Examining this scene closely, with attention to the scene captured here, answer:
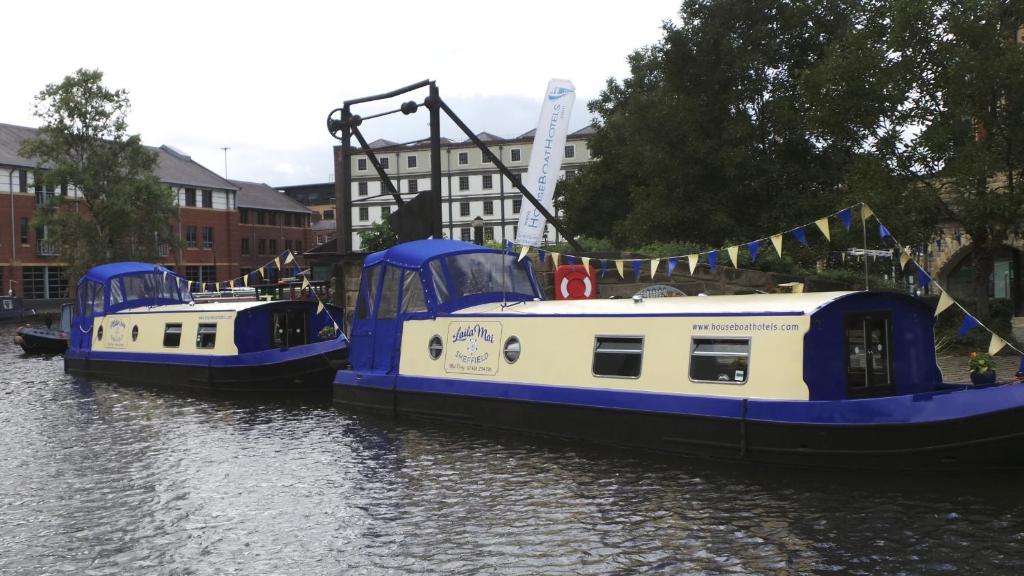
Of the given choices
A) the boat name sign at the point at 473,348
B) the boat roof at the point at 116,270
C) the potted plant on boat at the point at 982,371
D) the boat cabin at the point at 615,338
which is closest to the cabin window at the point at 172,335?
the boat roof at the point at 116,270

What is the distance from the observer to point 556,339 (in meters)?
15.9

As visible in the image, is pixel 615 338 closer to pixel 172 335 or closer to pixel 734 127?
pixel 172 335

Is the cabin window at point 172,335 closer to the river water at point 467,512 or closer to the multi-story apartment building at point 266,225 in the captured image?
the river water at point 467,512

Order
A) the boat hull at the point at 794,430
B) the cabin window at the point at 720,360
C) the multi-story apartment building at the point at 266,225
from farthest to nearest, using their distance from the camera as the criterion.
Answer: the multi-story apartment building at the point at 266,225 → the cabin window at the point at 720,360 → the boat hull at the point at 794,430

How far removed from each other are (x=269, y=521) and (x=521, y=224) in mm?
22979

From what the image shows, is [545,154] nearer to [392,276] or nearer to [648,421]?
[392,276]

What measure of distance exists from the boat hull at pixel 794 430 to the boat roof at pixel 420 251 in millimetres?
3564

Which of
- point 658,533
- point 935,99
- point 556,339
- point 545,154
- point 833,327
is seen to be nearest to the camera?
point 658,533

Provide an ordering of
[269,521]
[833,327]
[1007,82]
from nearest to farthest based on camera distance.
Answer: [269,521], [833,327], [1007,82]

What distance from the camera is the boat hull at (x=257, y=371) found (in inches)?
891

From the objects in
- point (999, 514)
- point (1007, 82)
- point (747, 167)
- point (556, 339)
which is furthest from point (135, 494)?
point (747, 167)

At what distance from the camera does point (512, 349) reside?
1666cm

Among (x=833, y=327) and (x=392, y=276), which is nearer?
(x=833, y=327)

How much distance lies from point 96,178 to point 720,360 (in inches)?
2046
